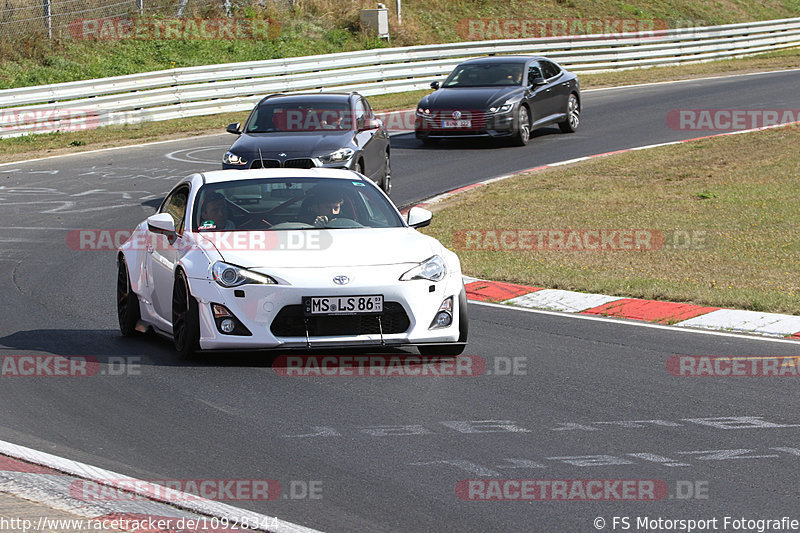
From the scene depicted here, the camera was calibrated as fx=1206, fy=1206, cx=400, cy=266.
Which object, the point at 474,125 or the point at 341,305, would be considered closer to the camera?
the point at 341,305

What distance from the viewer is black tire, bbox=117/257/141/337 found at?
9.80 m

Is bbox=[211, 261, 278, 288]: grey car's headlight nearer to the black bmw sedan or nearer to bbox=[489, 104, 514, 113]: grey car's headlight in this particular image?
the black bmw sedan

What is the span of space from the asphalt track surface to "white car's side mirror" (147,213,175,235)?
943mm

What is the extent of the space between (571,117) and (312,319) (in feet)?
60.3

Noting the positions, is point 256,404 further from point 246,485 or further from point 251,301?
point 246,485

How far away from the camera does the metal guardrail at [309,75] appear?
86.5 feet

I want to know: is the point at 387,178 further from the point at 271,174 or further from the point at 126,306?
the point at 126,306

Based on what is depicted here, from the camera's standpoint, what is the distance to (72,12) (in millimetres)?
33312

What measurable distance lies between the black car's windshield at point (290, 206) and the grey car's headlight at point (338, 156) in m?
6.72

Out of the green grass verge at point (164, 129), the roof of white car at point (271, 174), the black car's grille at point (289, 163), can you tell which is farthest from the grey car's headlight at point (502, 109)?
the roof of white car at point (271, 174)

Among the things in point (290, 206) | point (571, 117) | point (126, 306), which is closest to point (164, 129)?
point (571, 117)

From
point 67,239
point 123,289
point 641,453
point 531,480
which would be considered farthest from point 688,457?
point 67,239

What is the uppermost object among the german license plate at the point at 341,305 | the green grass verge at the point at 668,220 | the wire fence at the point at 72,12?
the wire fence at the point at 72,12

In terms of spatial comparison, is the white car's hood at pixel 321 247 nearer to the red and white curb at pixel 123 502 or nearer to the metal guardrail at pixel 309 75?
the red and white curb at pixel 123 502
